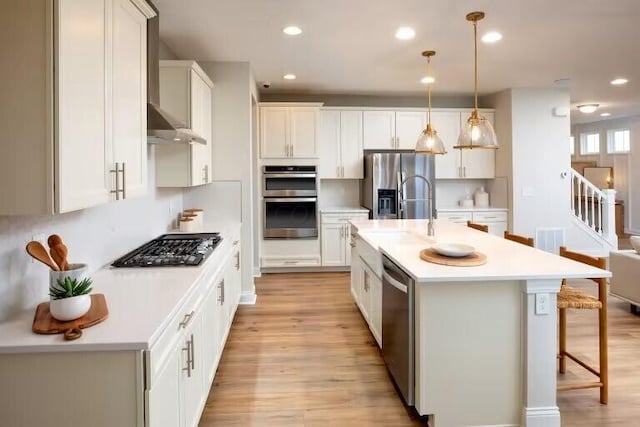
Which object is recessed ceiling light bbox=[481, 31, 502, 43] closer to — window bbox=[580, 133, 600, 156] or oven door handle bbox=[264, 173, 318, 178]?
oven door handle bbox=[264, 173, 318, 178]

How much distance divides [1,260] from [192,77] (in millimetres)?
2432

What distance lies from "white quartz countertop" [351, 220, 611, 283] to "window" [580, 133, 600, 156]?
8640 millimetres

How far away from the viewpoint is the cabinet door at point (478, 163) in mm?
6488

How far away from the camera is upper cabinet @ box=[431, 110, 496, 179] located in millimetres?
6414

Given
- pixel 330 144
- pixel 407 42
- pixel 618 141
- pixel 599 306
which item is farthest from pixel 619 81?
pixel 618 141

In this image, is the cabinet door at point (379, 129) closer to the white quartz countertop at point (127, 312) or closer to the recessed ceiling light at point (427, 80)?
the recessed ceiling light at point (427, 80)

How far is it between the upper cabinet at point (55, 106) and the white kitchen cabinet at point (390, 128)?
15.7 feet

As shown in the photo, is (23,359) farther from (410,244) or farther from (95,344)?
(410,244)

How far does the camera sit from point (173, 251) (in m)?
2.83

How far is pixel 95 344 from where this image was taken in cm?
137

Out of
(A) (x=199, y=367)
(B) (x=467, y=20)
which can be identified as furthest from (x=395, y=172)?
(A) (x=199, y=367)

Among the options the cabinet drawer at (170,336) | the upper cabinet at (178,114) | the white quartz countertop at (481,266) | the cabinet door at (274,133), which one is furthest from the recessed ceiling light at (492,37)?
the cabinet drawer at (170,336)

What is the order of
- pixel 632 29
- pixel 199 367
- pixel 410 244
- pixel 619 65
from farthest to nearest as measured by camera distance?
pixel 619 65 < pixel 632 29 < pixel 410 244 < pixel 199 367

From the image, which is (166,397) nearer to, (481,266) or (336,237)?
(481,266)
